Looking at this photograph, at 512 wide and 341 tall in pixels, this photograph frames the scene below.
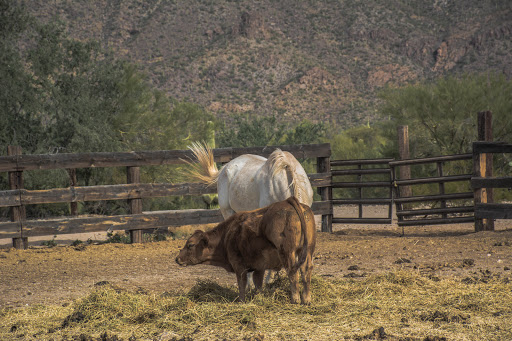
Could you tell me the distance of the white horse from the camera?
7906 mm

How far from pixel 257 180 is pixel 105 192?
483 centimetres

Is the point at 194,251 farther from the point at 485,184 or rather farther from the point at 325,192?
the point at 485,184

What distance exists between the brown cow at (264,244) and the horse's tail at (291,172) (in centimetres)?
122

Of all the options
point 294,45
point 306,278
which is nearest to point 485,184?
point 306,278

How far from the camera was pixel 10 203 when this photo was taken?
38.3 feet

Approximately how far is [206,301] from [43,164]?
22.4ft

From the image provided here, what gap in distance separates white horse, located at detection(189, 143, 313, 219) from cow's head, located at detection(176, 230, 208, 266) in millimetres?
1490

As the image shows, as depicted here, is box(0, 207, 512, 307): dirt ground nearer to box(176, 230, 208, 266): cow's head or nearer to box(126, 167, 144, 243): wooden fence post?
box(126, 167, 144, 243): wooden fence post

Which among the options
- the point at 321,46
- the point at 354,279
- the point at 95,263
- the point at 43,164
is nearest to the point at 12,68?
the point at 43,164

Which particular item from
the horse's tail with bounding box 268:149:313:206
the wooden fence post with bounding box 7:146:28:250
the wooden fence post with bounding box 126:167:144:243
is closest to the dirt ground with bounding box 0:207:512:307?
the wooden fence post with bounding box 7:146:28:250

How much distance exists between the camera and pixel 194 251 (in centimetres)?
667

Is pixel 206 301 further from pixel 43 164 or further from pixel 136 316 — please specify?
pixel 43 164

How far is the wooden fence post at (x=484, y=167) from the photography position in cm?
1248

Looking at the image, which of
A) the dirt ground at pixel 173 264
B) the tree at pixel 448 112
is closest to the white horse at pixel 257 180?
the dirt ground at pixel 173 264
